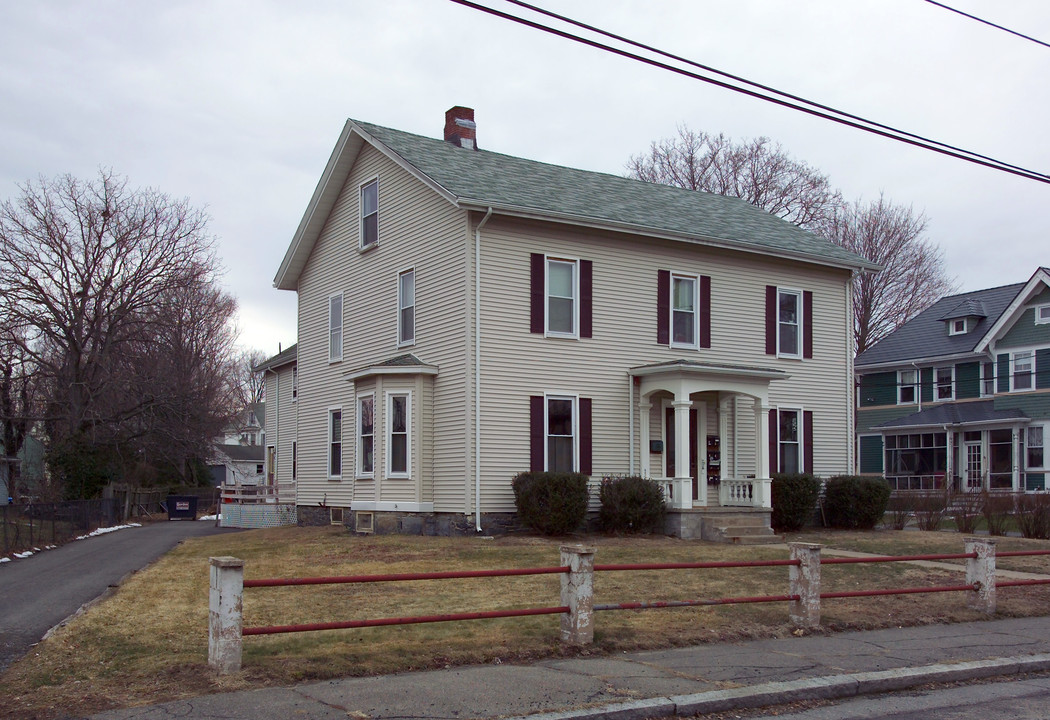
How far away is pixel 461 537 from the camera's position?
20000mm

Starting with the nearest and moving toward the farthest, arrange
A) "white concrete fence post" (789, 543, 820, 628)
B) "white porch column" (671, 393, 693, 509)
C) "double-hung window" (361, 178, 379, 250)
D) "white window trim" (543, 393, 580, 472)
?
"white concrete fence post" (789, 543, 820, 628)
"white porch column" (671, 393, 693, 509)
"white window trim" (543, 393, 580, 472)
"double-hung window" (361, 178, 379, 250)

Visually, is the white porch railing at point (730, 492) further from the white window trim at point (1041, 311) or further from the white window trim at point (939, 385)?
the white window trim at point (939, 385)

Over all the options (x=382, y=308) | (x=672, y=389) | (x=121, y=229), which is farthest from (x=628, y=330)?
(x=121, y=229)

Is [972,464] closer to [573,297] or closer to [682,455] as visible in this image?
[682,455]

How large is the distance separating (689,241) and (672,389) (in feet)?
12.3

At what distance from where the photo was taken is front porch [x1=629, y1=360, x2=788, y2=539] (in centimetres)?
2097

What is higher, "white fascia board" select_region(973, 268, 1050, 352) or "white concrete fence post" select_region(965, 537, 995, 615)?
"white fascia board" select_region(973, 268, 1050, 352)

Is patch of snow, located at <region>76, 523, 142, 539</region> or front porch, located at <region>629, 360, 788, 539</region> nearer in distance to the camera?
front porch, located at <region>629, 360, 788, 539</region>

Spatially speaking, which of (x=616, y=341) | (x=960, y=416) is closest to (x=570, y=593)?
(x=616, y=341)

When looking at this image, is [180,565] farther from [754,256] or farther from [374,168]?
[754,256]

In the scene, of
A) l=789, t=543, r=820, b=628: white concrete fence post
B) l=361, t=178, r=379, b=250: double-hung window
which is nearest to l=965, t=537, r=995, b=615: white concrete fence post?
l=789, t=543, r=820, b=628: white concrete fence post

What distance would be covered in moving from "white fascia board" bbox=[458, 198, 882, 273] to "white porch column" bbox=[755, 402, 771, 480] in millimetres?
3891

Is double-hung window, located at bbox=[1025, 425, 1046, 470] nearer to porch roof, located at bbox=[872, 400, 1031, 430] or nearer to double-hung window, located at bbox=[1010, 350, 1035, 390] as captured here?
porch roof, located at bbox=[872, 400, 1031, 430]

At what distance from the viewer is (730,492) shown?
74.5 feet
